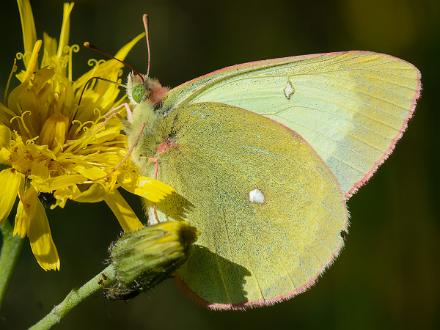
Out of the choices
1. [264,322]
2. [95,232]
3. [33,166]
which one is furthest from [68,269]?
[33,166]

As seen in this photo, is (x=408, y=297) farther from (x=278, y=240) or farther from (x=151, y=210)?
(x=151, y=210)

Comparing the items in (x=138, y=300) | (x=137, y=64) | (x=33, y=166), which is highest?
(x=33, y=166)

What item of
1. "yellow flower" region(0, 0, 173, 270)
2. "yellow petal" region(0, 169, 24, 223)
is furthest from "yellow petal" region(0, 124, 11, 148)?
"yellow petal" region(0, 169, 24, 223)

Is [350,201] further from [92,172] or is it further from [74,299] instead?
[74,299]

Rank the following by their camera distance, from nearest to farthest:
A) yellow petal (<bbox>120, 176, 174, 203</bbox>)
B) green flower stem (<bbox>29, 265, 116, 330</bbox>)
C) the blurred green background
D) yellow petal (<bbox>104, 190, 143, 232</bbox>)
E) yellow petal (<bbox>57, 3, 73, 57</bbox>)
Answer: green flower stem (<bbox>29, 265, 116, 330</bbox>)
yellow petal (<bbox>120, 176, 174, 203</bbox>)
yellow petal (<bbox>104, 190, 143, 232</bbox>)
yellow petal (<bbox>57, 3, 73, 57</bbox>)
the blurred green background

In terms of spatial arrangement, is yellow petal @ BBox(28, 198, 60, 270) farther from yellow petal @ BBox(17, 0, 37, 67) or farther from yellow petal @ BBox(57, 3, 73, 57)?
yellow petal @ BBox(57, 3, 73, 57)

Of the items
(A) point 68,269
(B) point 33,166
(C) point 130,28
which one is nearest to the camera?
(B) point 33,166
